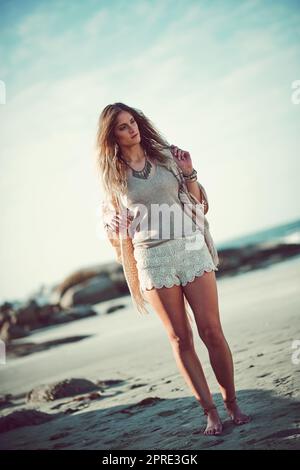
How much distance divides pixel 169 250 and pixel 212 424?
113 cm

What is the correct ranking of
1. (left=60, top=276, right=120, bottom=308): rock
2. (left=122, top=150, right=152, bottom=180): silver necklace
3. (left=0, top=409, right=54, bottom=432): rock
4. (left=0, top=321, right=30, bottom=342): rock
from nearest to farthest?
(left=122, top=150, right=152, bottom=180): silver necklace
(left=0, top=409, right=54, bottom=432): rock
(left=0, top=321, right=30, bottom=342): rock
(left=60, top=276, right=120, bottom=308): rock

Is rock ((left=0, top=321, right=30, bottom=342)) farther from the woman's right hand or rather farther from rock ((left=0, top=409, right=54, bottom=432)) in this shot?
the woman's right hand

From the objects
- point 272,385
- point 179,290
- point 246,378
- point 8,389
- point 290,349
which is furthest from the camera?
point 8,389

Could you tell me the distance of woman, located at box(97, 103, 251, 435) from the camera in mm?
3410

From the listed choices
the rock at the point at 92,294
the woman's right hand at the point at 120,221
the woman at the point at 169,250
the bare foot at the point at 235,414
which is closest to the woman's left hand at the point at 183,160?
the woman at the point at 169,250

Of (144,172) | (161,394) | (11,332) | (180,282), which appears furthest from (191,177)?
(11,332)

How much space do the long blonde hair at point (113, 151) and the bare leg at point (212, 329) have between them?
2.67ft

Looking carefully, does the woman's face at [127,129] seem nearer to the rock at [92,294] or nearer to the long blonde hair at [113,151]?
the long blonde hair at [113,151]

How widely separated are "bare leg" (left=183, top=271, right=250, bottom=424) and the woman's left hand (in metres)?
0.72

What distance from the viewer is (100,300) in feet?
66.9

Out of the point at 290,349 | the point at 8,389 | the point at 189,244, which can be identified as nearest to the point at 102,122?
the point at 189,244

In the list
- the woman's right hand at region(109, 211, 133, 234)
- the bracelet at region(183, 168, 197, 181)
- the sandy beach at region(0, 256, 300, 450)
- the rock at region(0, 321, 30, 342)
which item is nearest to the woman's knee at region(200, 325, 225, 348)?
the sandy beach at region(0, 256, 300, 450)
